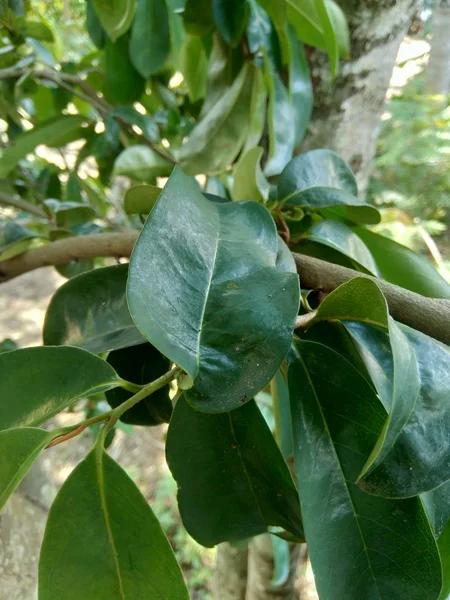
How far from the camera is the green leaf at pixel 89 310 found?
34 cm

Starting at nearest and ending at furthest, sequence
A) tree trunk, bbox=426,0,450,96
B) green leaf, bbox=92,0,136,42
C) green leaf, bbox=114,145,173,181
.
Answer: green leaf, bbox=92,0,136,42
green leaf, bbox=114,145,173,181
tree trunk, bbox=426,0,450,96

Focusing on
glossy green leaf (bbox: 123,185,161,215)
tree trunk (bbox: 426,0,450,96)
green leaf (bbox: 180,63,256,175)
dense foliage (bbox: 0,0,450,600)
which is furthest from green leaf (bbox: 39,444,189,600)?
tree trunk (bbox: 426,0,450,96)

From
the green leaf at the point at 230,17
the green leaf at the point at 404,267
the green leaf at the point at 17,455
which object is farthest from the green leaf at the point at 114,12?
the green leaf at the point at 17,455

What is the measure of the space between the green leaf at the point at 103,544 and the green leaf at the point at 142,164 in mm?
416

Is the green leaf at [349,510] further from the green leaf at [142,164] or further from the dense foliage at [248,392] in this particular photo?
the green leaf at [142,164]

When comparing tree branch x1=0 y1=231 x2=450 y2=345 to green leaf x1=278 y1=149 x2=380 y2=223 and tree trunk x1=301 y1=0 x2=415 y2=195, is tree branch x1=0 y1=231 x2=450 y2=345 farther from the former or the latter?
tree trunk x1=301 y1=0 x2=415 y2=195

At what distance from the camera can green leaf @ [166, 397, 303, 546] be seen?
294mm

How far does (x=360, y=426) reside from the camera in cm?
26

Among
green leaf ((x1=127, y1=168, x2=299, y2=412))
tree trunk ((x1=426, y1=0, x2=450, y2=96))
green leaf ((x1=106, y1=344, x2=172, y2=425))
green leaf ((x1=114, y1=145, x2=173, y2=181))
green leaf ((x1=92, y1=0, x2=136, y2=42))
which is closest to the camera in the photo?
green leaf ((x1=127, y1=168, x2=299, y2=412))

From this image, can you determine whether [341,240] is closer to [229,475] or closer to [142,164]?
[229,475]

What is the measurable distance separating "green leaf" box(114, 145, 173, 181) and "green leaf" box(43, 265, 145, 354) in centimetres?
27

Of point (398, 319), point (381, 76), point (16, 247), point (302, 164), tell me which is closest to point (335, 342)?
point (398, 319)

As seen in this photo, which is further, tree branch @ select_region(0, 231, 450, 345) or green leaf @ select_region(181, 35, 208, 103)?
green leaf @ select_region(181, 35, 208, 103)

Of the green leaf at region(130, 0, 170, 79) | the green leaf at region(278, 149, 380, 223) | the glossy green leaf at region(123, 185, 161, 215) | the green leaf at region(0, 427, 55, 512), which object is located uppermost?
the green leaf at region(130, 0, 170, 79)
